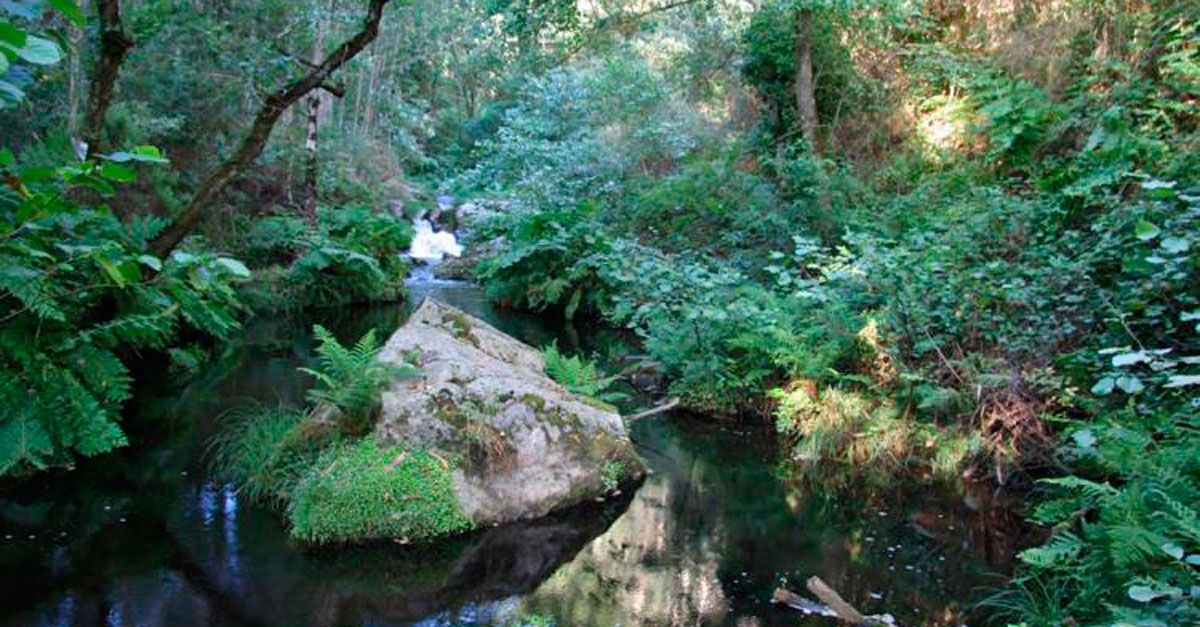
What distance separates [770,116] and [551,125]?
29.7ft

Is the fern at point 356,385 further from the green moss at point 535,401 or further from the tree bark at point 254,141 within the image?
the tree bark at point 254,141

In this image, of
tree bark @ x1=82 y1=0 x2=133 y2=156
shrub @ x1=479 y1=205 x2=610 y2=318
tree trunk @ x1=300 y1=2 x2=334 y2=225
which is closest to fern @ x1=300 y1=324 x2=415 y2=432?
tree bark @ x1=82 y1=0 x2=133 y2=156

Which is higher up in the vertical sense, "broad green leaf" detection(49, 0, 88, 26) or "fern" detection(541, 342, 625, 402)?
"broad green leaf" detection(49, 0, 88, 26)

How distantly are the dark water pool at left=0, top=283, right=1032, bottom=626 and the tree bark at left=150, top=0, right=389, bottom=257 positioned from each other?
1.84 m

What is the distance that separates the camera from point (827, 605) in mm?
4797

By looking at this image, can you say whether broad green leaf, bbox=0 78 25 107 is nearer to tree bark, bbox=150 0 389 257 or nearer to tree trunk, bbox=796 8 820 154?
tree bark, bbox=150 0 389 257

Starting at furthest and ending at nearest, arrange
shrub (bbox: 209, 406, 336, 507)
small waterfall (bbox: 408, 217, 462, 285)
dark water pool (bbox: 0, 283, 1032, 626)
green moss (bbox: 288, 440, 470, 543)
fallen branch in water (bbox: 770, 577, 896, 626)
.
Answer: small waterfall (bbox: 408, 217, 462, 285) < shrub (bbox: 209, 406, 336, 507) < green moss (bbox: 288, 440, 470, 543) < dark water pool (bbox: 0, 283, 1032, 626) < fallen branch in water (bbox: 770, 577, 896, 626)

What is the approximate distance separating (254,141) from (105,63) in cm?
138

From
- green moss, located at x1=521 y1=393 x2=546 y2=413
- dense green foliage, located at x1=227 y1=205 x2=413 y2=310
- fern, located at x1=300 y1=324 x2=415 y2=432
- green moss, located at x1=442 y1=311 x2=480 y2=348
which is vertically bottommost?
green moss, located at x1=521 y1=393 x2=546 y2=413

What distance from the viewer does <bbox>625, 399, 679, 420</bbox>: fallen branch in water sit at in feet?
27.1

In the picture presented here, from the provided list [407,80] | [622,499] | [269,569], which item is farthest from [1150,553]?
[407,80]

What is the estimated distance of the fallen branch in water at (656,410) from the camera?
8.26 m

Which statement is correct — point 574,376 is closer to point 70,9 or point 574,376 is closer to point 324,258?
point 70,9

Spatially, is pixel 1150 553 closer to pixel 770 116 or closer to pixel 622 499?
pixel 622 499
